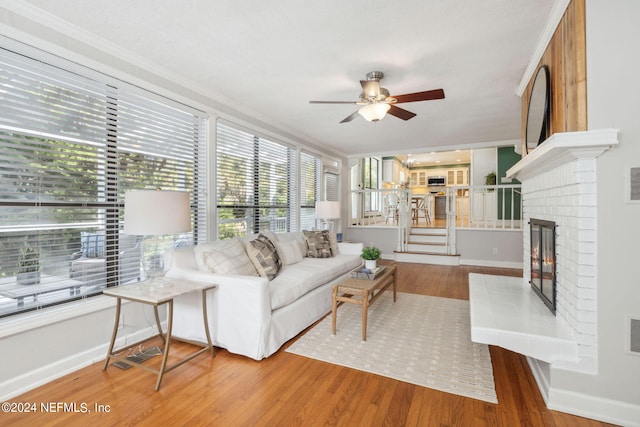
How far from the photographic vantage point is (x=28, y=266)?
7.18 ft

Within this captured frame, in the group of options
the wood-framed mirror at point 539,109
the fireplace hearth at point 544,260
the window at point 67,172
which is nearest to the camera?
the window at point 67,172

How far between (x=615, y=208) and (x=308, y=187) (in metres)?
4.79

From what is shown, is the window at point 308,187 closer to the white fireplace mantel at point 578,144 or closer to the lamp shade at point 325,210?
the lamp shade at point 325,210

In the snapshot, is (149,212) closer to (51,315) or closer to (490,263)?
(51,315)

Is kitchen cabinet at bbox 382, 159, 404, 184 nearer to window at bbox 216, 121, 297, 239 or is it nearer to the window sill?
window at bbox 216, 121, 297, 239

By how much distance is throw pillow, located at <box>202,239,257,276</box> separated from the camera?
284cm

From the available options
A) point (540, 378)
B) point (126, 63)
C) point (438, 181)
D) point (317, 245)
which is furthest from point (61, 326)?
point (438, 181)

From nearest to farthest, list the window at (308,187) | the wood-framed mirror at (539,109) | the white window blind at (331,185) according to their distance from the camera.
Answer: the wood-framed mirror at (539,109), the window at (308,187), the white window blind at (331,185)

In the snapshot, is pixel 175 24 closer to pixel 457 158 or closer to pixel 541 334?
pixel 541 334

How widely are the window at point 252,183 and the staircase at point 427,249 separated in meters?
3.12

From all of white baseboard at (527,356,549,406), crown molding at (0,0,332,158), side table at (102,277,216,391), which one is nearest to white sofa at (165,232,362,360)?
side table at (102,277,216,391)

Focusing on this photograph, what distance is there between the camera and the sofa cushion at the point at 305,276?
9.28 feet

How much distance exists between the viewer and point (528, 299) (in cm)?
274

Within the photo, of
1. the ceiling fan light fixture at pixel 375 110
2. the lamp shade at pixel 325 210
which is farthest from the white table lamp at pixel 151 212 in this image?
the lamp shade at pixel 325 210
